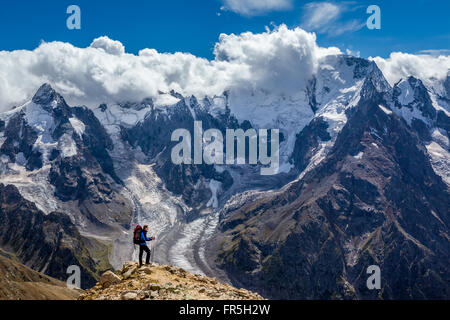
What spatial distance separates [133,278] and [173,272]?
714 centimetres

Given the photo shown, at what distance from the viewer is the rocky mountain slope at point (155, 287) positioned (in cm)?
4556

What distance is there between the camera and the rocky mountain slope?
4556cm

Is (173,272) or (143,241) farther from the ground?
(143,241)

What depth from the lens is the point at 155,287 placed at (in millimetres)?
47750
